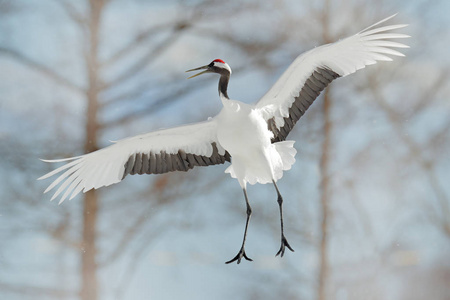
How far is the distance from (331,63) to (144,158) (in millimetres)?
885

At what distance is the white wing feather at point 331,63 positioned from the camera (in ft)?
7.36

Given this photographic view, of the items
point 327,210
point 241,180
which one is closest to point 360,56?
point 241,180

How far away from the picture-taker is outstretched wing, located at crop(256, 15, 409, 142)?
225 cm

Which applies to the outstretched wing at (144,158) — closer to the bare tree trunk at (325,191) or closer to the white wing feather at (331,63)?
the white wing feather at (331,63)

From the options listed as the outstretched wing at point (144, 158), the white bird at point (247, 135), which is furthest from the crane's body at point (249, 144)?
the outstretched wing at point (144, 158)

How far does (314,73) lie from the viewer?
2.31 m

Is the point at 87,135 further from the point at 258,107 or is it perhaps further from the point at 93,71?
the point at 258,107

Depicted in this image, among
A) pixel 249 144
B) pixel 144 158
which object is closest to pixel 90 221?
pixel 144 158

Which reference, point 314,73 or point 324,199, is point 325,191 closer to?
point 324,199

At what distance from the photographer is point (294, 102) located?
7.68 ft

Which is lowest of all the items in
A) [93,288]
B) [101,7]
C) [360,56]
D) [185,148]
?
[93,288]

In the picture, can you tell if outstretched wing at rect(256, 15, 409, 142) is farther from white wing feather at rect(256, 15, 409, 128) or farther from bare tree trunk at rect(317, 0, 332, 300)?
bare tree trunk at rect(317, 0, 332, 300)

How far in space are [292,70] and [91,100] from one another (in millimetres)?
1892

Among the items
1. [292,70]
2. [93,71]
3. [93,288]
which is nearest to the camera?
[292,70]
